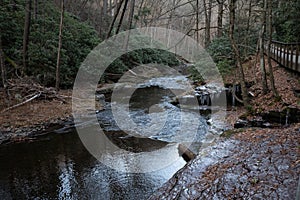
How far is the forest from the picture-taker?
17.0 ft

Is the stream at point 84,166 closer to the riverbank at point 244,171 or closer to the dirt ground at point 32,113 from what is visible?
the riverbank at point 244,171

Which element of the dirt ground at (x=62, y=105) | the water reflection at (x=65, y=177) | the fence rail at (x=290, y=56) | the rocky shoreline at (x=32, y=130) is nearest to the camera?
the water reflection at (x=65, y=177)

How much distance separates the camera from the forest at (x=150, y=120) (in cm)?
518

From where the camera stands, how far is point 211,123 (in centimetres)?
982

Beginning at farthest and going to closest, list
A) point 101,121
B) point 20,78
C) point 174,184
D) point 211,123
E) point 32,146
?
point 20,78 → point 101,121 → point 211,123 → point 32,146 → point 174,184

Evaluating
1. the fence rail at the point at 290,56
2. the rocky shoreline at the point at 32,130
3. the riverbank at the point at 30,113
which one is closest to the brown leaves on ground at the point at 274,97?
the fence rail at the point at 290,56

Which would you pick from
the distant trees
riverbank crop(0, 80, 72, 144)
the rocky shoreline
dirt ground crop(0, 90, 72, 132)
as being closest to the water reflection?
the rocky shoreline

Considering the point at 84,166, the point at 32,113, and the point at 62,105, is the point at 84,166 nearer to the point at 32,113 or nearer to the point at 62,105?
the point at 32,113

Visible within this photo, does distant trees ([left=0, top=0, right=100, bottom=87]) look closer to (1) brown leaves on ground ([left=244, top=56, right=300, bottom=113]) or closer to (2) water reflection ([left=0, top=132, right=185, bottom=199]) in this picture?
(2) water reflection ([left=0, top=132, right=185, bottom=199])

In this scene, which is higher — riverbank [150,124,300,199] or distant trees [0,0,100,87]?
distant trees [0,0,100,87]

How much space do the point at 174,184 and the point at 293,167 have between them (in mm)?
2174

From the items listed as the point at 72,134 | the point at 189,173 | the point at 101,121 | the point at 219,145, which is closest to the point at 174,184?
the point at 189,173

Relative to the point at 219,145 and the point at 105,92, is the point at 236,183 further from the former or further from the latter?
the point at 105,92

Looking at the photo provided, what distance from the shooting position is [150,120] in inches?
451
